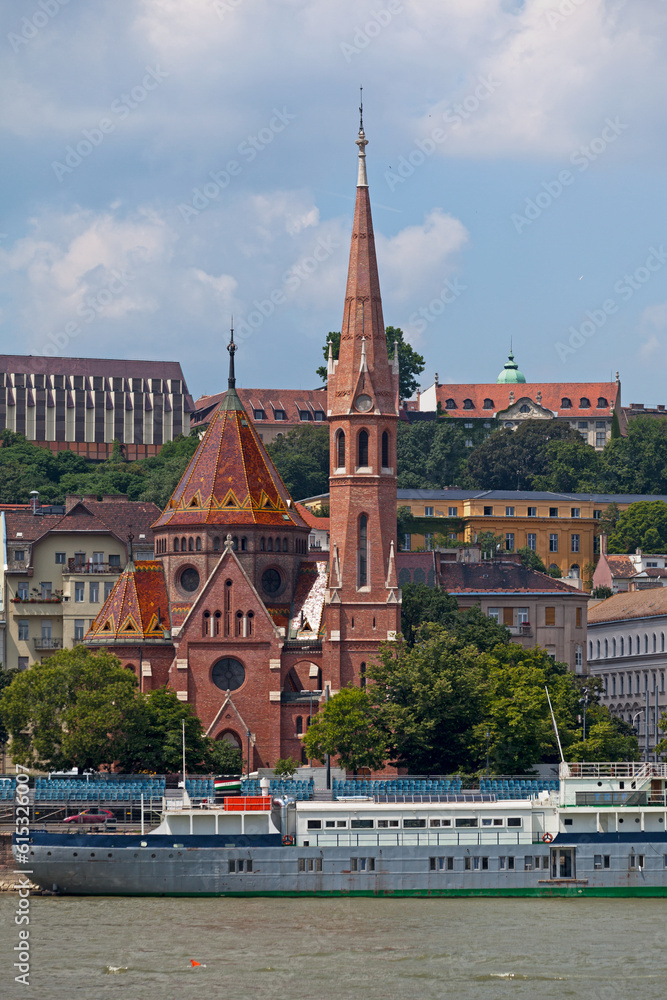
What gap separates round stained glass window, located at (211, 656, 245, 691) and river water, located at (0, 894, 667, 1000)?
125 ft

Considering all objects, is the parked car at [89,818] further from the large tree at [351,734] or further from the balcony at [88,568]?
the balcony at [88,568]

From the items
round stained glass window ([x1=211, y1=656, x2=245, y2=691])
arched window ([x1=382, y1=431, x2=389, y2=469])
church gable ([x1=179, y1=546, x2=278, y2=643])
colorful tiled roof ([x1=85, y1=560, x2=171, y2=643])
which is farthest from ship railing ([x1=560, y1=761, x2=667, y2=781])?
colorful tiled roof ([x1=85, y1=560, x2=171, y2=643])

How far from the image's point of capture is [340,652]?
128500 mm

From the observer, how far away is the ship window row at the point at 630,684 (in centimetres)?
15962

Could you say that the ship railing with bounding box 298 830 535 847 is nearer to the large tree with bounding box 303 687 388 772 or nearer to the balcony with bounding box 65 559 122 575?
the large tree with bounding box 303 687 388 772

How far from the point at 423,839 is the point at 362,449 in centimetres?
4169

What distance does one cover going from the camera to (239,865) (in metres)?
93.8

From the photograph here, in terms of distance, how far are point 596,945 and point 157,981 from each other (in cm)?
1627

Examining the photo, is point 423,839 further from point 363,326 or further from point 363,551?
point 363,326

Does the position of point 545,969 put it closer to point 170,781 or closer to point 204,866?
point 204,866

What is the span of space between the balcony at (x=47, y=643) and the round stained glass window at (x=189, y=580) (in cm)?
1754

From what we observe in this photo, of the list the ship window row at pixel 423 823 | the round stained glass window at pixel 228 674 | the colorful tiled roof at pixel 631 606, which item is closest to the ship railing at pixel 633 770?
the ship window row at pixel 423 823

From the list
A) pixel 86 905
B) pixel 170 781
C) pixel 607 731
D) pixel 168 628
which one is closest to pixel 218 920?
pixel 86 905

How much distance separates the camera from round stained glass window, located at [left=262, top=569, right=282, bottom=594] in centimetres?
13438
